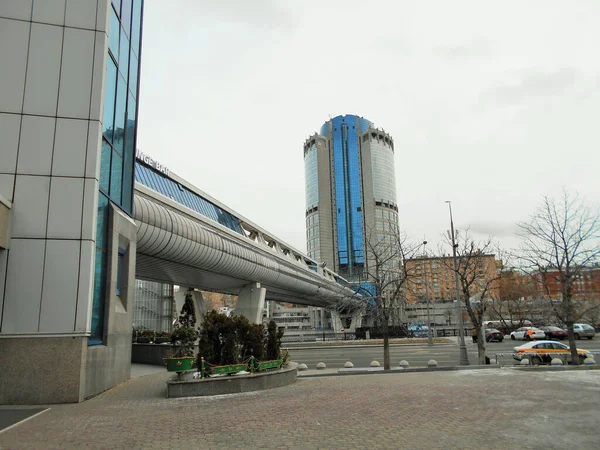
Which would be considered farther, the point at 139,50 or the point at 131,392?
the point at 139,50

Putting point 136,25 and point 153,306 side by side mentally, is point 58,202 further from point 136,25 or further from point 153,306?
point 153,306

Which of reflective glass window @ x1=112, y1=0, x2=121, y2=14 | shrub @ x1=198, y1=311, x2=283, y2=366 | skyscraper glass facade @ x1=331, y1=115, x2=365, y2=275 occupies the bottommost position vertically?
shrub @ x1=198, y1=311, x2=283, y2=366

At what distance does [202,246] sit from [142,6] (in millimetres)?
15365

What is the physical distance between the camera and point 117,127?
15.5 metres

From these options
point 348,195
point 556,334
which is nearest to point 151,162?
point 556,334

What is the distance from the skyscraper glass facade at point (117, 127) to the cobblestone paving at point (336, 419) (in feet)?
12.7

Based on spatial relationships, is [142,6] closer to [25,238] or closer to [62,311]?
[25,238]

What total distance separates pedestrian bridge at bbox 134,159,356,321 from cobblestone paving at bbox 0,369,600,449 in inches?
542

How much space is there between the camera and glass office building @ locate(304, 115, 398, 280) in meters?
168

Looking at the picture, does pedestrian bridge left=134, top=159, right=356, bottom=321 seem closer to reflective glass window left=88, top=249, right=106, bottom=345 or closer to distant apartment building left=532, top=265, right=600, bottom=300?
reflective glass window left=88, top=249, right=106, bottom=345

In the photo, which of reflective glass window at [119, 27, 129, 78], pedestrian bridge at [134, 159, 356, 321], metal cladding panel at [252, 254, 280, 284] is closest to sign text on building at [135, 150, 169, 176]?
pedestrian bridge at [134, 159, 356, 321]

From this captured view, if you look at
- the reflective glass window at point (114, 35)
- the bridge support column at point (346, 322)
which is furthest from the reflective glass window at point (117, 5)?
the bridge support column at point (346, 322)

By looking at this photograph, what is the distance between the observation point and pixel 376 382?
1506 centimetres

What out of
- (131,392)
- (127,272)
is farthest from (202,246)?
(131,392)
